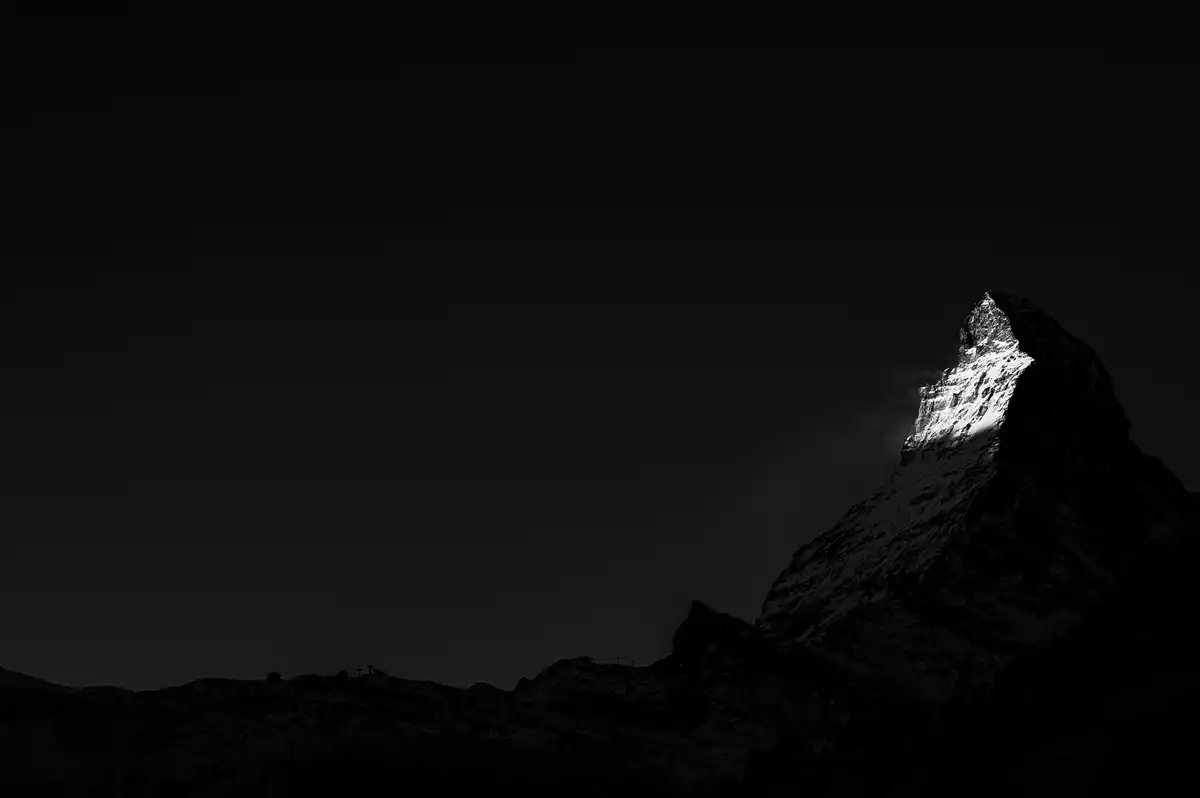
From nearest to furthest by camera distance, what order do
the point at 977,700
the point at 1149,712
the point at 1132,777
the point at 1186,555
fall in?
the point at 1132,777, the point at 1149,712, the point at 1186,555, the point at 977,700

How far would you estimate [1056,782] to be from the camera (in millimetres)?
110688

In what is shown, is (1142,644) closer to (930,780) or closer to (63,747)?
(930,780)

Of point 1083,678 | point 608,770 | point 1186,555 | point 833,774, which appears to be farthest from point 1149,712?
point 608,770

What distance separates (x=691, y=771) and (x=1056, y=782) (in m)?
86.0

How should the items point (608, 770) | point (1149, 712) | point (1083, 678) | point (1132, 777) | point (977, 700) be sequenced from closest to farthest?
point (1132, 777) < point (1149, 712) < point (1083, 678) < point (977, 700) < point (608, 770)

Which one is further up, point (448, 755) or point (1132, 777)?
point (448, 755)

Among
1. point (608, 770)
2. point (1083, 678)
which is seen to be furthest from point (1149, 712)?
point (608, 770)

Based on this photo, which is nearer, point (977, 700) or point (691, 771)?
point (977, 700)

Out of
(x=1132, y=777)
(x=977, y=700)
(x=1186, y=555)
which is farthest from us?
(x=977, y=700)

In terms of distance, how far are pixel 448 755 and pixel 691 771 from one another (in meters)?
30.1

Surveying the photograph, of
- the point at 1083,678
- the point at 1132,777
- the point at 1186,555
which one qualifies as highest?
the point at 1186,555

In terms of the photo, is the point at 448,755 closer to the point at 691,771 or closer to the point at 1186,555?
the point at 691,771

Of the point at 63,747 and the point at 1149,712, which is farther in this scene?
the point at 63,747

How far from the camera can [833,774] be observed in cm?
14862
